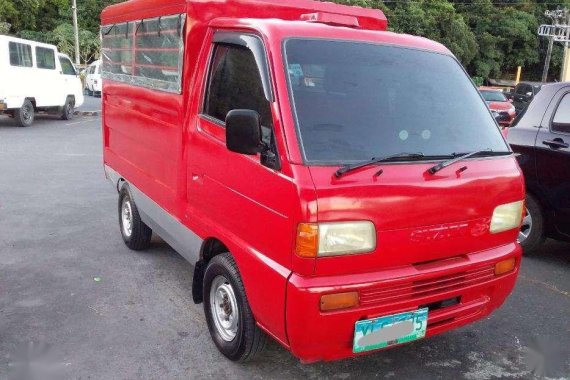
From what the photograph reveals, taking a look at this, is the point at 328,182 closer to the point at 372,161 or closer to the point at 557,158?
the point at 372,161

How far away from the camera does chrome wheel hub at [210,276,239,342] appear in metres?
3.15

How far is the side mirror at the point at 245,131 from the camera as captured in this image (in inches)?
102

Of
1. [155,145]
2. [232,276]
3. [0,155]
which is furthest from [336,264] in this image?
[0,155]

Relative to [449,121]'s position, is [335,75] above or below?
above

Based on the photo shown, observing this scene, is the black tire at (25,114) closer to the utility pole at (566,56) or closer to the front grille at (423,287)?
the front grille at (423,287)

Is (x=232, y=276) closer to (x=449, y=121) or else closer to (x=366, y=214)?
(x=366, y=214)

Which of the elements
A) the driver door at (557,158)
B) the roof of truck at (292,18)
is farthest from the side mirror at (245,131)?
the driver door at (557,158)

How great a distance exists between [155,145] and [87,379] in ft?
5.80

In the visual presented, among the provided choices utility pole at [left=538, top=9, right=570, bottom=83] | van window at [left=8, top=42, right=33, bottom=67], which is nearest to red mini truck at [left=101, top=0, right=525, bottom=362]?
van window at [left=8, top=42, right=33, bottom=67]

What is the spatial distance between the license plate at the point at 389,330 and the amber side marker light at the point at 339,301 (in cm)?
12

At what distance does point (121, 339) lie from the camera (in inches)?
136

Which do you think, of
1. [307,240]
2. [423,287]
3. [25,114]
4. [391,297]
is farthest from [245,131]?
[25,114]

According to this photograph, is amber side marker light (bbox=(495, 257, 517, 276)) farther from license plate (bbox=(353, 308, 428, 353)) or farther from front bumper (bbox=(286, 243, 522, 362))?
license plate (bbox=(353, 308, 428, 353))

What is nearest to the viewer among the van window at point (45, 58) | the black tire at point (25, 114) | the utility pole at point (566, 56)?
the black tire at point (25, 114)
